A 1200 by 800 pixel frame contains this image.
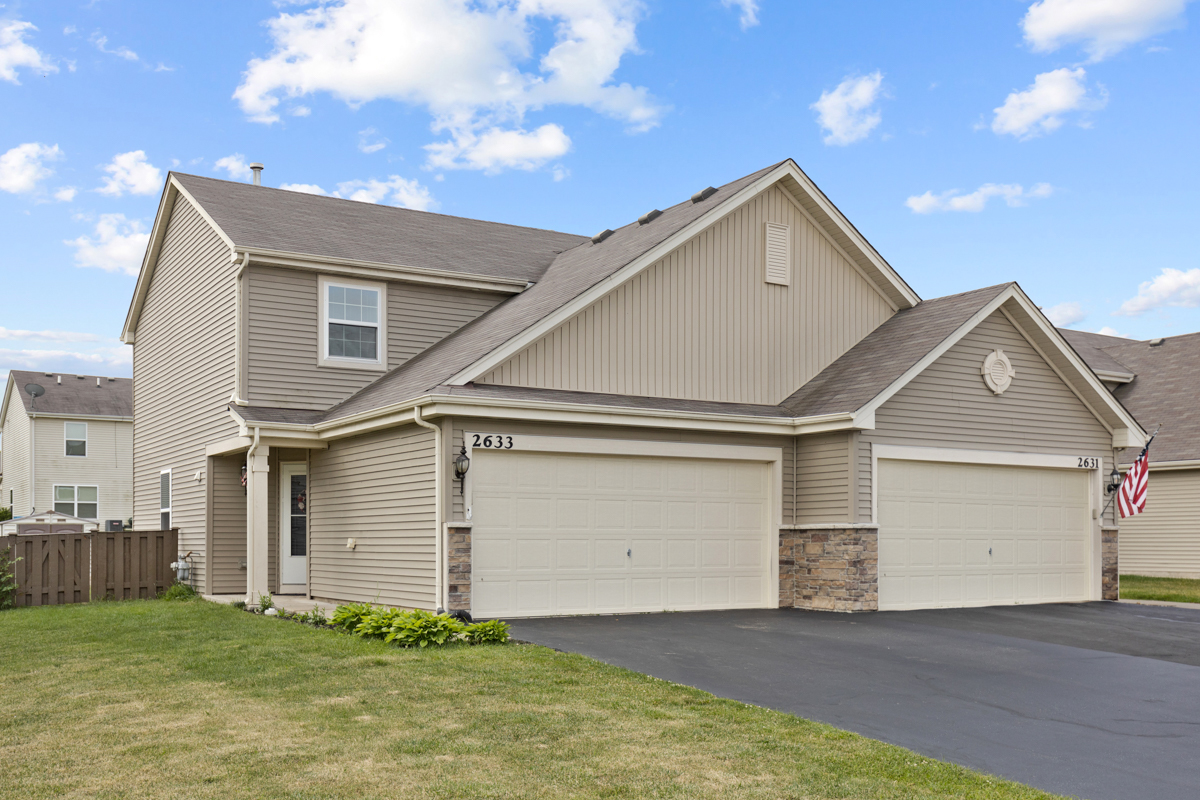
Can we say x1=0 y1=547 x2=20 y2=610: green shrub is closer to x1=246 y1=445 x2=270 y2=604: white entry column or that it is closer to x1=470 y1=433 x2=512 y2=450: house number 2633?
x1=246 y1=445 x2=270 y2=604: white entry column

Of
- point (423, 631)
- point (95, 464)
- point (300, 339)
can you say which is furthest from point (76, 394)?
point (423, 631)

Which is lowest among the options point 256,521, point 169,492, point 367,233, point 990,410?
point 256,521

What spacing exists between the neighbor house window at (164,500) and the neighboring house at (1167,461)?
1881 centimetres

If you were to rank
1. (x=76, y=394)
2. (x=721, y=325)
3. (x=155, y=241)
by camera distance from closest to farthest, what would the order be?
(x=721, y=325), (x=155, y=241), (x=76, y=394)

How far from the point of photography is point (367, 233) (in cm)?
1855

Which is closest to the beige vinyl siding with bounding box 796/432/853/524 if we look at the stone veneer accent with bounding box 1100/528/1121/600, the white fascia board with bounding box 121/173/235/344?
the stone veneer accent with bounding box 1100/528/1121/600

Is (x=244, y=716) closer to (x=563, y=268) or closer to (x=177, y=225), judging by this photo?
(x=563, y=268)

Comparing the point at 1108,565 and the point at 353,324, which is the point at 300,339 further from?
the point at 1108,565

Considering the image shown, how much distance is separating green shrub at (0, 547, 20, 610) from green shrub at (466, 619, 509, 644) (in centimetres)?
945

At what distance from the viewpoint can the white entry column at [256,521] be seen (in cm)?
1520

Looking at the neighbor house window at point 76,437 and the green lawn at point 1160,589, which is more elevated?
the neighbor house window at point 76,437

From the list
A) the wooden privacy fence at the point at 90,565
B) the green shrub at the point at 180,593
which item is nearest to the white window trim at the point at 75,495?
the wooden privacy fence at the point at 90,565

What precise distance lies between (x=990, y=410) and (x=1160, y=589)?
6732 mm

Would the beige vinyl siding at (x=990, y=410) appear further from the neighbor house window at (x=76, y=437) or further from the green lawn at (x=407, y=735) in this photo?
the neighbor house window at (x=76, y=437)
